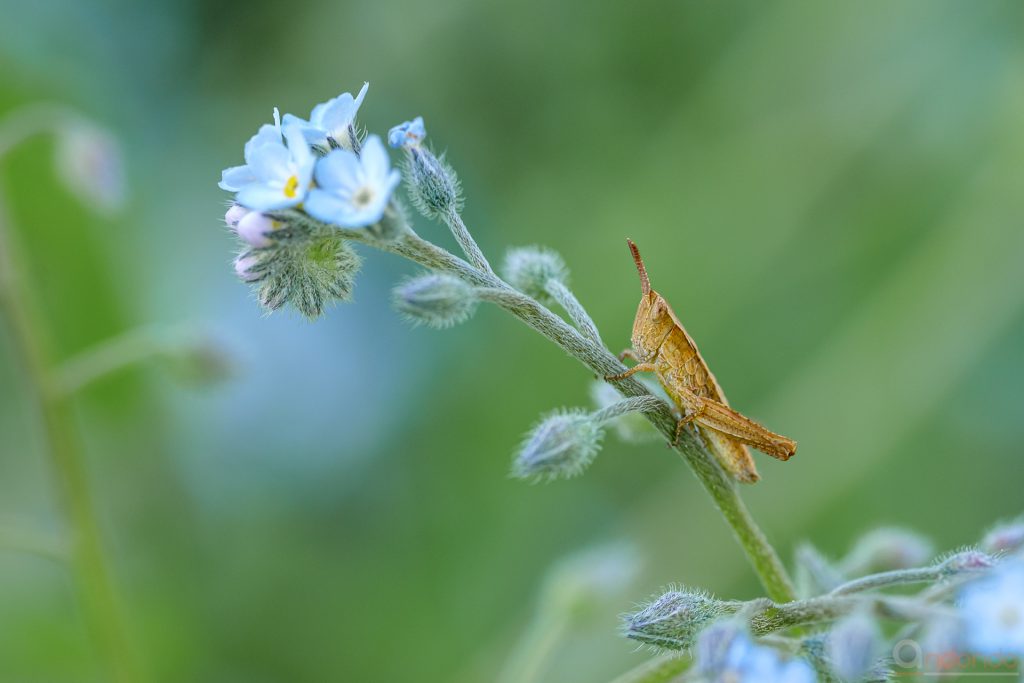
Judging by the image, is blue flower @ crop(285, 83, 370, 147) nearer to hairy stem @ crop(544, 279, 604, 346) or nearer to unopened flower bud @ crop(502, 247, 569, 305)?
unopened flower bud @ crop(502, 247, 569, 305)

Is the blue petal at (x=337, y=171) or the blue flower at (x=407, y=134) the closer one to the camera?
the blue petal at (x=337, y=171)

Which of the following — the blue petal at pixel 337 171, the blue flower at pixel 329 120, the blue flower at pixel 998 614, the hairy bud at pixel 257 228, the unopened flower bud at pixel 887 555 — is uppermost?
the blue flower at pixel 329 120

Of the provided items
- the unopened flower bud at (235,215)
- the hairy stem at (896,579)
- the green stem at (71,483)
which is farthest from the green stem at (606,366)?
the green stem at (71,483)

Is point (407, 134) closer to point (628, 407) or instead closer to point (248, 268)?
point (248, 268)

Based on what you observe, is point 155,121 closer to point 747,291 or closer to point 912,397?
point 747,291

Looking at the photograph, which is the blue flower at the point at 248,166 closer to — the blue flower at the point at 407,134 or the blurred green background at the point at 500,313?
the blue flower at the point at 407,134

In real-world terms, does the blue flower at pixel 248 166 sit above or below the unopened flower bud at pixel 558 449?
above

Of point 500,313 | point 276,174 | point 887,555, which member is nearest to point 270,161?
point 276,174

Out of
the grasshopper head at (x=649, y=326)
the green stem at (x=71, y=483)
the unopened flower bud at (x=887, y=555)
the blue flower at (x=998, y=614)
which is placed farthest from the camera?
the green stem at (x=71, y=483)
